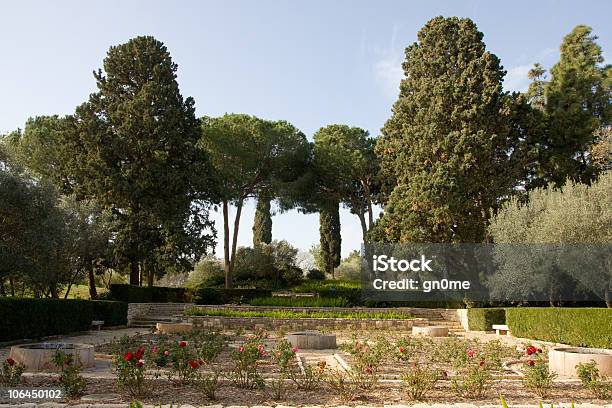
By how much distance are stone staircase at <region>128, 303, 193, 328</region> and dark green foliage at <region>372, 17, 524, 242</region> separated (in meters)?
9.63

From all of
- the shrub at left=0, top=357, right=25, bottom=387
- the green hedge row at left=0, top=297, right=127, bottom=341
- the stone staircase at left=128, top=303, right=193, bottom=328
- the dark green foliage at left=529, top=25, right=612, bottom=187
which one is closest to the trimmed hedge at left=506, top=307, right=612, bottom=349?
the dark green foliage at left=529, top=25, right=612, bottom=187

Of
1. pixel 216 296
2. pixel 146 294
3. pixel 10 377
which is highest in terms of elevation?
pixel 146 294

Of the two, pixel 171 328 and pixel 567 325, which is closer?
pixel 567 325

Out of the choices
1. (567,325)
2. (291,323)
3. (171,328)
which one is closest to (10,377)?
(171,328)

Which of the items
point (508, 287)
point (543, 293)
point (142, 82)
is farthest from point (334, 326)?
point (142, 82)

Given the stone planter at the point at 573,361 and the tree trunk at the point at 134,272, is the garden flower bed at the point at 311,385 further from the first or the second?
the tree trunk at the point at 134,272

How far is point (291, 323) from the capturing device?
62.3 feet

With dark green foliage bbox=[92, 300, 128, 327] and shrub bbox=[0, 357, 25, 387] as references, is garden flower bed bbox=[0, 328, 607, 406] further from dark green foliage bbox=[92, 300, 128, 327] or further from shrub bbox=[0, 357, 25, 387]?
dark green foliage bbox=[92, 300, 128, 327]

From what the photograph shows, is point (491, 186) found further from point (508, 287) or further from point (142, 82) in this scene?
point (142, 82)

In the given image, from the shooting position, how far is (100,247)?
2161 centimetres

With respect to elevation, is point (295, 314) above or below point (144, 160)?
below

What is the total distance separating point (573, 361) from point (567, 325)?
21.3 feet

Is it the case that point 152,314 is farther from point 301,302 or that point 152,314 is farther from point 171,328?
point 171,328

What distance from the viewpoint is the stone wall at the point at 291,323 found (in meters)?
18.9
